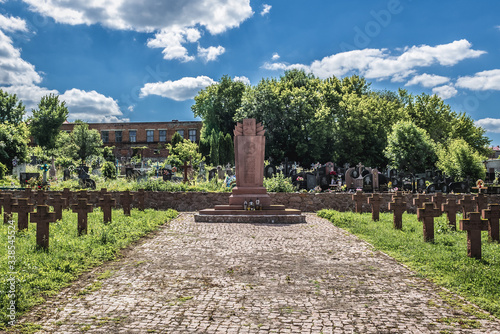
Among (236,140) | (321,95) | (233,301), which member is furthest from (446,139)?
(233,301)

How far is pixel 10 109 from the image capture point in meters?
52.4

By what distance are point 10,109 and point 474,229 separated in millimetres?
59046

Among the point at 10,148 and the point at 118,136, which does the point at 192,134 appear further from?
the point at 10,148

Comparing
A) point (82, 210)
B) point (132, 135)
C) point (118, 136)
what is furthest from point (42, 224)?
point (118, 136)

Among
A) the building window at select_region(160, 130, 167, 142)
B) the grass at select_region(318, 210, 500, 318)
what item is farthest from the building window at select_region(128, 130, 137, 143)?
the grass at select_region(318, 210, 500, 318)

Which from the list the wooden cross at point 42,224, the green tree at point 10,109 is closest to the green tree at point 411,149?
the wooden cross at point 42,224

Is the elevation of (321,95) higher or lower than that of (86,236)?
higher

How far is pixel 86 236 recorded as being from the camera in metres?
7.70

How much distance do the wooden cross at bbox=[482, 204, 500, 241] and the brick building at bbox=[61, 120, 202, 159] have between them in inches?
1845

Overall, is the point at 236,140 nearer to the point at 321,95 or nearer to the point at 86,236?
the point at 86,236

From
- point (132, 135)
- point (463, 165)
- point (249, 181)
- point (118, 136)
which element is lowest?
point (249, 181)

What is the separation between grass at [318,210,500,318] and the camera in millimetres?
4559

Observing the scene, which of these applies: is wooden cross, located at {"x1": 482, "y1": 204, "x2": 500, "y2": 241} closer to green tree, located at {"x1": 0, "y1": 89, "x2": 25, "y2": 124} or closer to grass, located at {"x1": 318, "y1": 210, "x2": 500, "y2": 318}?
grass, located at {"x1": 318, "y1": 210, "x2": 500, "y2": 318}

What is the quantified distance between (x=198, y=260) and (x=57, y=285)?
Result: 2138mm
